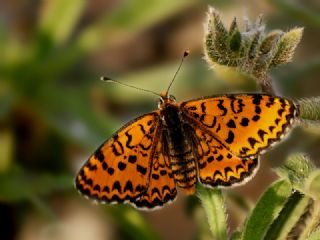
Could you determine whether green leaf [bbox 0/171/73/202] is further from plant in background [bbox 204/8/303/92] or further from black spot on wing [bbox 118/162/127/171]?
plant in background [bbox 204/8/303/92]

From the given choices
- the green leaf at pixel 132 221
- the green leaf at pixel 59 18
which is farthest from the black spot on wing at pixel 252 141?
the green leaf at pixel 59 18

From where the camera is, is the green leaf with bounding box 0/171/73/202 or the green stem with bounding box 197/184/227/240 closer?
the green stem with bounding box 197/184/227/240

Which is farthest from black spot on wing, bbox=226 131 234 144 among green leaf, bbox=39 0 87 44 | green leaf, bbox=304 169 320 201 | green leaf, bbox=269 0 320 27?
green leaf, bbox=39 0 87 44

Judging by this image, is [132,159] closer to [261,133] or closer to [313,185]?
[261,133]

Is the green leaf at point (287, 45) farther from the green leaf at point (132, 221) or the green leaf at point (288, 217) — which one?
the green leaf at point (132, 221)

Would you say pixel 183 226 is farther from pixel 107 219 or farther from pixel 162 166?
pixel 162 166

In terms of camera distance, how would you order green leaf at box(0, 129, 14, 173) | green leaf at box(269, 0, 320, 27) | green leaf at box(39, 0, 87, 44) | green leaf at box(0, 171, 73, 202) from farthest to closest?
green leaf at box(39, 0, 87, 44), green leaf at box(0, 129, 14, 173), green leaf at box(0, 171, 73, 202), green leaf at box(269, 0, 320, 27)
